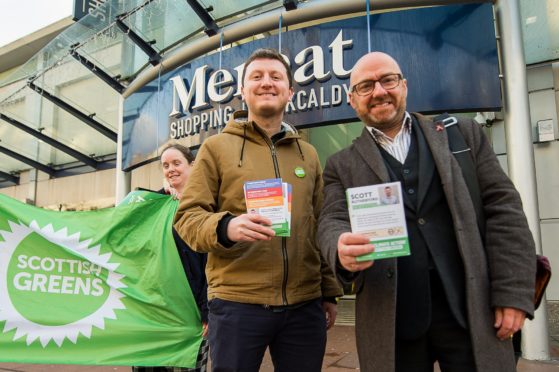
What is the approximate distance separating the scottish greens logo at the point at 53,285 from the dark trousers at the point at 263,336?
5.35 feet

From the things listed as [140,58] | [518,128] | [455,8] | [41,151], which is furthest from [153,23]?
[41,151]

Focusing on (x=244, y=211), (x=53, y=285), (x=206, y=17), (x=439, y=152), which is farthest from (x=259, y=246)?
(x=206, y=17)

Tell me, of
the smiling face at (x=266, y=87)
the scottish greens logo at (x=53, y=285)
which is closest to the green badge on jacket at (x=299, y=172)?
the smiling face at (x=266, y=87)

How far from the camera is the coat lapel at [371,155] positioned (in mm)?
1823

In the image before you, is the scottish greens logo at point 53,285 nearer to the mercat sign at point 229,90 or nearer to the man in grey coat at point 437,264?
the man in grey coat at point 437,264

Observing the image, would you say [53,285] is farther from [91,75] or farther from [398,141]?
[91,75]

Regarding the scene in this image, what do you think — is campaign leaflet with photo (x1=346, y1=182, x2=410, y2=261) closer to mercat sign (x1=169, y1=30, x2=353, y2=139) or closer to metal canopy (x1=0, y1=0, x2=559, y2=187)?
mercat sign (x1=169, y1=30, x2=353, y2=139)

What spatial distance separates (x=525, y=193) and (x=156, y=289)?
410 cm

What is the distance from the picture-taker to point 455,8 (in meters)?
5.58

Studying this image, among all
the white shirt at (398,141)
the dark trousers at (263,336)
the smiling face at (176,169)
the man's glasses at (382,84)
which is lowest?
the dark trousers at (263,336)

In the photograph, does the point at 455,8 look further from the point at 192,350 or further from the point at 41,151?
the point at 41,151

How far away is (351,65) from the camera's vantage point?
584cm

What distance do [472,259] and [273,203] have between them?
828 mm

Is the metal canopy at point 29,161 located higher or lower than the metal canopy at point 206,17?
lower
